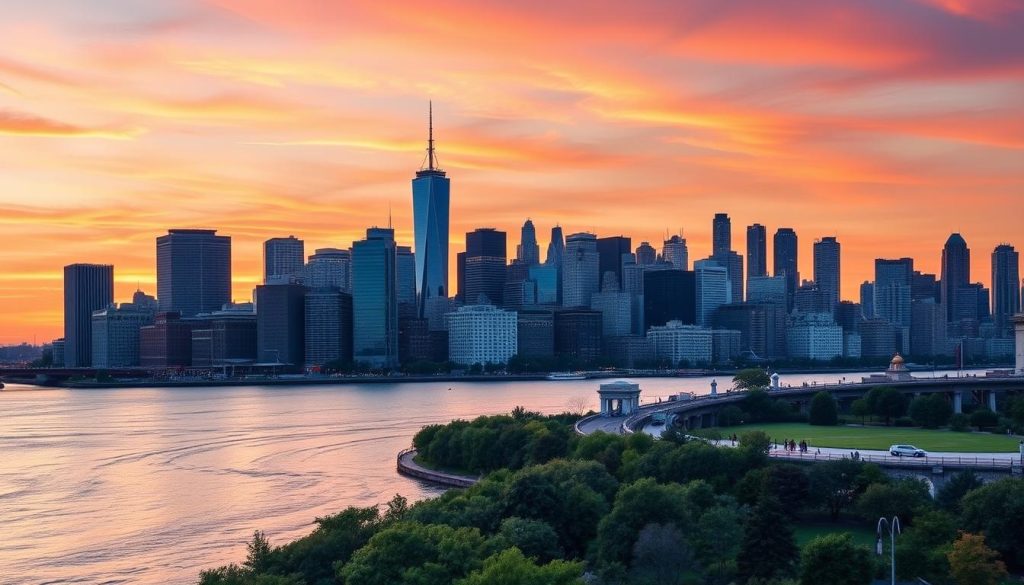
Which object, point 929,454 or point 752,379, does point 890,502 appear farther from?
point 752,379

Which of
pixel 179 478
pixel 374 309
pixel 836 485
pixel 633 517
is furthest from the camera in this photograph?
pixel 374 309

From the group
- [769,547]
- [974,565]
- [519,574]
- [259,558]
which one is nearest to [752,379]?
[769,547]

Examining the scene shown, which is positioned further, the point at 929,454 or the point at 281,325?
the point at 281,325

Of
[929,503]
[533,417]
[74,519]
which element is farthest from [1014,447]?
[74,519]

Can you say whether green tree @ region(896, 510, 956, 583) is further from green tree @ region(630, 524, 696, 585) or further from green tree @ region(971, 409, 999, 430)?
green tree @ region(971, 409, 999, 430)

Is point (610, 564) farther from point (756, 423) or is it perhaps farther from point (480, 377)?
point (480, 377)

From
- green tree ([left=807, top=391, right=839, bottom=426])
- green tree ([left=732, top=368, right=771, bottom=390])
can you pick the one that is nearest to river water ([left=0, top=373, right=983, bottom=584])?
green tree ([left=732, top=368, right=771, bottom=390])
